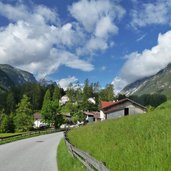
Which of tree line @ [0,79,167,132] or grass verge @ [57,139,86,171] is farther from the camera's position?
tree line @ [0,79,167,132]

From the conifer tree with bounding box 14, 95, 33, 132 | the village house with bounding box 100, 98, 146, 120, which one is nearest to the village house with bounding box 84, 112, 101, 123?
the conifer tree with bounding box 14, 95, 33, 132

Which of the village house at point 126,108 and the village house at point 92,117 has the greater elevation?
the village house at point 92,117

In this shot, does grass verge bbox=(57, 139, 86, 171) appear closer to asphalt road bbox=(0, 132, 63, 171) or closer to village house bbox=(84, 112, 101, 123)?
asphalt road bbox=(0, 132, 63, 171)

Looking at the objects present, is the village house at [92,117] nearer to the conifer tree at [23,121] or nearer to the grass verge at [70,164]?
the conifer tree at [23,121]

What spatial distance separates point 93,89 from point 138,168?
468 feet

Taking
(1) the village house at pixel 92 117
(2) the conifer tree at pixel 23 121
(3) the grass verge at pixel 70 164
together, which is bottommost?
(3) the grass verge at pixel 70 164

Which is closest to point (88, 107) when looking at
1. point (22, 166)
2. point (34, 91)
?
point (34, 91)

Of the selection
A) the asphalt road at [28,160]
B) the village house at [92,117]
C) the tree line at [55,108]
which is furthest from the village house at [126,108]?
the asphalt road at [28,160]

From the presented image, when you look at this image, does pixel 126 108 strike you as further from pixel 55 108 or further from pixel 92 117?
pixel 92 117

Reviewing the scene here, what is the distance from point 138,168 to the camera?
8.77 meters

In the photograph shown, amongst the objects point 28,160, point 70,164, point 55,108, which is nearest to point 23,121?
point 55,108

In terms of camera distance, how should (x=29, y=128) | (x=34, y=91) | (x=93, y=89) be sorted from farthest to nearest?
(x=34, y=91), (x=93, y=89), (x=29, y=128)

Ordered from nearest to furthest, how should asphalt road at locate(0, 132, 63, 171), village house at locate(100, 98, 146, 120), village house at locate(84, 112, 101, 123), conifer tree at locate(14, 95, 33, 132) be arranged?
asphalt road at locate(0, 132, 63, 171) < village house at locate(100, 98, 146, 120) < conifer tree at locate(14, 95, 33, 132) < village house at locate(84, 112, 101, 123)

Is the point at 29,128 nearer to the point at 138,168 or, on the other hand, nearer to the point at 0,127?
the point at 0,127
